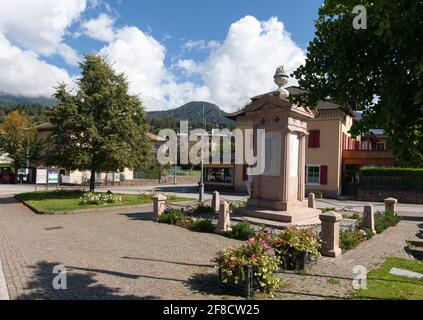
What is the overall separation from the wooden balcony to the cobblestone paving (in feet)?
55.2

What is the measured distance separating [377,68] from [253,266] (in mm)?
4004

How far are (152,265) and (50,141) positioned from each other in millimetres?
19165

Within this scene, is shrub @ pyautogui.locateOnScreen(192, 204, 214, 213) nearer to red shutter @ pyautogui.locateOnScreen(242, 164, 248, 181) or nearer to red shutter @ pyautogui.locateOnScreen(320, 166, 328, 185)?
red shutter @ pyautogui.locateOnScreen(320, 166, 328, 185)

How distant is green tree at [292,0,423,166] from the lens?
397cm

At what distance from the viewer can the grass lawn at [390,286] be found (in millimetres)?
6162

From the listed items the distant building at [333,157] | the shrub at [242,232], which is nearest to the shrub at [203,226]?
the shrub at [242,232]

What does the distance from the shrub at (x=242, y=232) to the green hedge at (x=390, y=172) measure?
20.8m

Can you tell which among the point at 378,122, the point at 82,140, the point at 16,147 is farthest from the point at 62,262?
the point at 16,147

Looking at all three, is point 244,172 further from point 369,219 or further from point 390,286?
point 390,286

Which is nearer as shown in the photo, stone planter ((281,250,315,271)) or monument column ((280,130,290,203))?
stone planter ((281,250,315,271))

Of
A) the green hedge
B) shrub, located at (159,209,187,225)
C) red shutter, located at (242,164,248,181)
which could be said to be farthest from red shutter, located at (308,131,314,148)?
shrub, located at (159,209,187,225)

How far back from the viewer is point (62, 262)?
27.3 feet

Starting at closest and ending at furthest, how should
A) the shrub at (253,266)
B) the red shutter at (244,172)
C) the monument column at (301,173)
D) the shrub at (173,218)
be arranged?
the shrub at (253,266)
the shrub at (173,218)
the monument column at (301,173)
the red shutter at (244,172)

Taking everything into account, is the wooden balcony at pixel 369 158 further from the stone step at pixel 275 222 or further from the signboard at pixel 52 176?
the signboard at pixel 52 176
